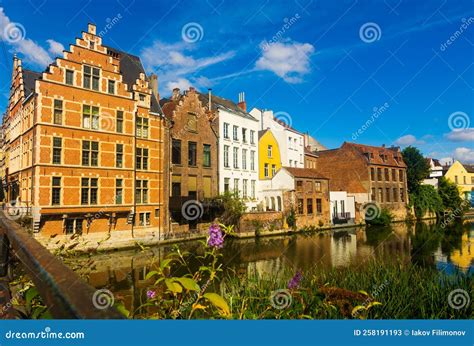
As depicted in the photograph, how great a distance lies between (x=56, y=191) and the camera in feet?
67.1

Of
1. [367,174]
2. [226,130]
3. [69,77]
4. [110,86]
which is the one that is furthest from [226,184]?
[367,174]

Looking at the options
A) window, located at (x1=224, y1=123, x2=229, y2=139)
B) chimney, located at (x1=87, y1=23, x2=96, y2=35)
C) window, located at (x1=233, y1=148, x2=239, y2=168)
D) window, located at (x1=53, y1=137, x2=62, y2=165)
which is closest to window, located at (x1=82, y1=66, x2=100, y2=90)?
chimney, located at (x1=87, y1=23, x2=96, y2=35)

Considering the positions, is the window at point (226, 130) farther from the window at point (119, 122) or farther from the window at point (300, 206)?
the window at point (119, 122)

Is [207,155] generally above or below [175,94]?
below

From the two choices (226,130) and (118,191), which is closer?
(118,191)

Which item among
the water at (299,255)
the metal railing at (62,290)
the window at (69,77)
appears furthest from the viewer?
the window at (69,77)

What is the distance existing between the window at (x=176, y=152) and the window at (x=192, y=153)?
1081 mm

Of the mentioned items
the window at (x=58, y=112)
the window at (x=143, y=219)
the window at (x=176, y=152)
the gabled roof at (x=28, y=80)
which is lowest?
the window at (x=143, y=219)

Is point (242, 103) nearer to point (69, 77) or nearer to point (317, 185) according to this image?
point (317, 185)

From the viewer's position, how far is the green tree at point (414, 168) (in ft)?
172

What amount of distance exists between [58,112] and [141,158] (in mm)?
6294

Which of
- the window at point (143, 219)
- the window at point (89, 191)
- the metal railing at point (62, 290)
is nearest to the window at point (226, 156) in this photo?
the window at point (143, 219)

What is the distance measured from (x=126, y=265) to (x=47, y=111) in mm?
10578

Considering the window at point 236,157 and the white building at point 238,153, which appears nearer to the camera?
the white building at point 238,153
